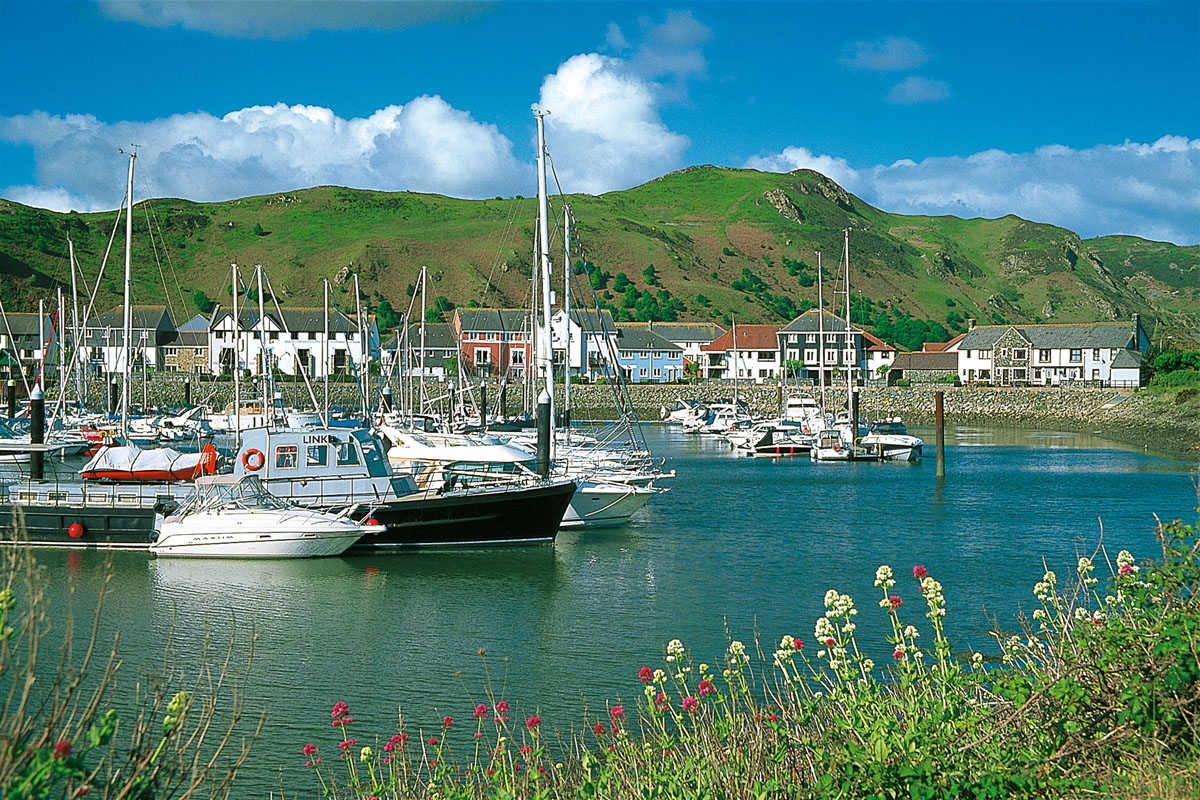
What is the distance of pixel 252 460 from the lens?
91.6 feet

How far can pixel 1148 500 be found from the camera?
41188mm

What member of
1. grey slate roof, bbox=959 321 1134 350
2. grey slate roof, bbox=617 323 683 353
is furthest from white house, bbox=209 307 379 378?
grey slate roof, bbox=959 321 1134 350

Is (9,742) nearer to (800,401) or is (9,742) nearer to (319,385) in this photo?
(800,401)

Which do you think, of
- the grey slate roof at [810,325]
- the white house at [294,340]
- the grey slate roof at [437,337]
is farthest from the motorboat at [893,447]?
the grey slate roof at [810,325]

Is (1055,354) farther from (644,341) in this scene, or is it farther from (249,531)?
(249,531)

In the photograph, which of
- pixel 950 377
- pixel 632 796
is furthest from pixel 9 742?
pixel 950 377

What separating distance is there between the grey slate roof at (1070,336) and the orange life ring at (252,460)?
11694cm

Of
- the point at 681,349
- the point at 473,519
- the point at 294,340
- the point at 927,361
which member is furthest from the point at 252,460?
the point at 927,361

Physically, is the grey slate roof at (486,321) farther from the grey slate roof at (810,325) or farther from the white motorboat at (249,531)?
the white motorboat at (249,531)

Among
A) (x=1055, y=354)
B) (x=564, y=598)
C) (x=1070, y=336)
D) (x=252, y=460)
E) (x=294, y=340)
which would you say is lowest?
(x=564, y=598)

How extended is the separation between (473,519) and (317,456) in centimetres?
427

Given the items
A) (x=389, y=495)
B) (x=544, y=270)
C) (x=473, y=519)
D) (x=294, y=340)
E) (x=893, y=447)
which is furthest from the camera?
(x=294, y=340)

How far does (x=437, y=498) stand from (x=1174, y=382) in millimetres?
83912

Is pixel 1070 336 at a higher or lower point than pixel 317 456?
higher
